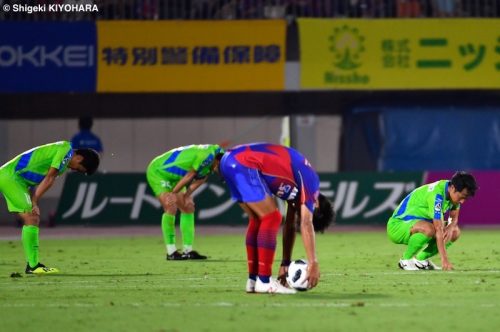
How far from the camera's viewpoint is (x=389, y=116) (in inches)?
1188

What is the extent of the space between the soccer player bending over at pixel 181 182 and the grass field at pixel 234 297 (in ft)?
1.46

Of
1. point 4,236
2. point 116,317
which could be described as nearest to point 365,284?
point 116,317

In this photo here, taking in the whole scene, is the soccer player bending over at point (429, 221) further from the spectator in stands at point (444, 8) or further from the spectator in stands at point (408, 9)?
the spectator in stands at point (444, 8)

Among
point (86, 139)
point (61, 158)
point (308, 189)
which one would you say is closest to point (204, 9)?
point (86, 139)

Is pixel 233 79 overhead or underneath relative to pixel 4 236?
overhead

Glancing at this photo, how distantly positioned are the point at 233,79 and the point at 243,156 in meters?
16.6

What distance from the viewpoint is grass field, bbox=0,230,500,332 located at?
998 centimetres

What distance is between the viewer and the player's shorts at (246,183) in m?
12.2

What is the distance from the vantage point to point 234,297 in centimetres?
1204

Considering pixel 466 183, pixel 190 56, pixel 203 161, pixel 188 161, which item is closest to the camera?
pixel 466 183

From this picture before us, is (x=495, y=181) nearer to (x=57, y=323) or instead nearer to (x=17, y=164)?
(x=17, y=164)

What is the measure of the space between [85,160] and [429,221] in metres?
4.27

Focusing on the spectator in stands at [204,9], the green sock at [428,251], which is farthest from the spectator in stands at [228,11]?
the green sock at [428,251]

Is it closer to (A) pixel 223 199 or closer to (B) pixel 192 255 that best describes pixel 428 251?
(B) pixel 192 255
